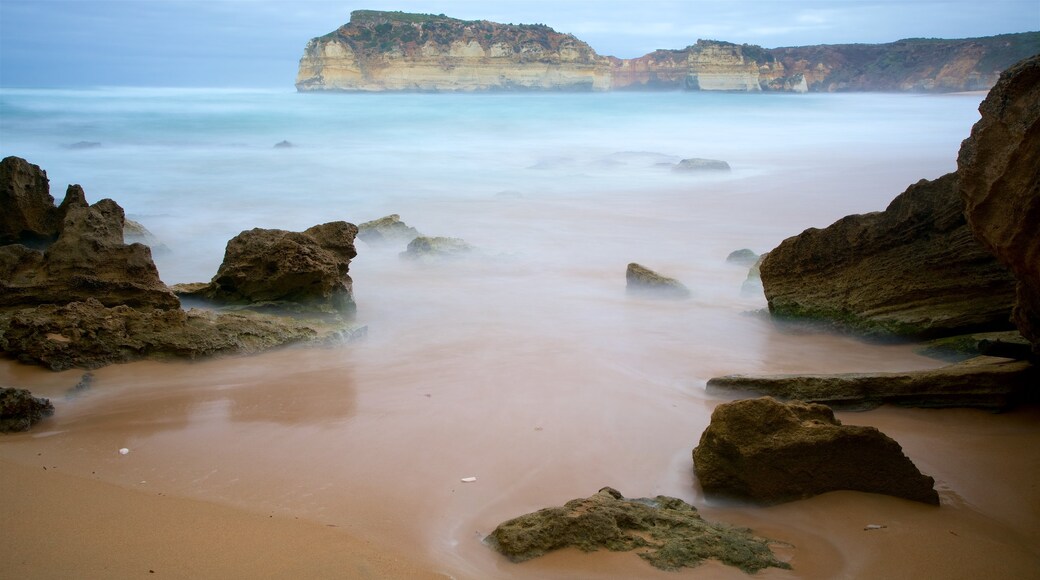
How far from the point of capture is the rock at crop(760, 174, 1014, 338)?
485 centimetres

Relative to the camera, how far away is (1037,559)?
274 centimetres

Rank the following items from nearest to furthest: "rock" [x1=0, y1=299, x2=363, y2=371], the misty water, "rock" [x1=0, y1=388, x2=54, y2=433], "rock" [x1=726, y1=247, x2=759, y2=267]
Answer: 1. the misty water
2. "rock" [x1=0, y1=388, x2=54, y2=433]
3. "rock" [x1=0, y1=299, x2=363, y2=371]
4. "rock" [x1=726, y1=247, x2=759, y2=267]

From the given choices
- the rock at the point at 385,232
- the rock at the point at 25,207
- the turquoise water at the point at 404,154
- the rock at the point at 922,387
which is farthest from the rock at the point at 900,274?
the turquoise water at the point at 404,154

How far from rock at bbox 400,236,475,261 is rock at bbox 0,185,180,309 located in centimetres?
335

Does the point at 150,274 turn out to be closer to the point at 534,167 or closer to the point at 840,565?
the point at 840,565

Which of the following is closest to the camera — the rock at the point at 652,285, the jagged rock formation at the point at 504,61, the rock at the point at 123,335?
the rock at the point at 123,335

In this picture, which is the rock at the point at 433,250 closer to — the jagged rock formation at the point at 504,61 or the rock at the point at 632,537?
the rock at the point at 632,537

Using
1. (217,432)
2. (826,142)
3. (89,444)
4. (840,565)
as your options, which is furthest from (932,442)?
(826,142)

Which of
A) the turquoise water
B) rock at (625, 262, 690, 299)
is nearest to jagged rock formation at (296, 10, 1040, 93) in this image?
the turquoise water

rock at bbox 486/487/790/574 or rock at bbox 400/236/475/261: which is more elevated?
rock at bbox 400/236/475/261

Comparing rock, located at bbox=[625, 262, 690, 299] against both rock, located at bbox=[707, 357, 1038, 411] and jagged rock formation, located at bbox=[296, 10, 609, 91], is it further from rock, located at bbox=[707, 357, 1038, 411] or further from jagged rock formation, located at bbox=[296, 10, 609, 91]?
jagged rock formation, located at bbox=[296, 10, 609, 91]

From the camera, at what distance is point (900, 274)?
5.22 metres

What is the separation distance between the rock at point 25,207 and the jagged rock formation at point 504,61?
74.8 m

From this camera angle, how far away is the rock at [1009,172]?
3.18 m
